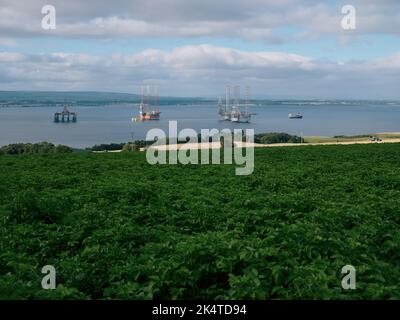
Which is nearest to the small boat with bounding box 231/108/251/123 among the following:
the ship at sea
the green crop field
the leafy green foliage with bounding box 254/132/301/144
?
the ship at sea

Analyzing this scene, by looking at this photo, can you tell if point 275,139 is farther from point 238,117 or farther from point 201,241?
point 238,117

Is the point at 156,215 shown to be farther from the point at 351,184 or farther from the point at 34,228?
the point at 351,184

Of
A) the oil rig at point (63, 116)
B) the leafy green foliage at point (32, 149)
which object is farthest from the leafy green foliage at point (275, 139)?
the oil rig at point (63, 116)

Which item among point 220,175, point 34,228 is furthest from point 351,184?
point 34,228

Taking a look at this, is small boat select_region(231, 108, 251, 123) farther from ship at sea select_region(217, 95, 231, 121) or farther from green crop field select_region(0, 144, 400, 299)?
green crop field select_region(0, 144, 400, 299)

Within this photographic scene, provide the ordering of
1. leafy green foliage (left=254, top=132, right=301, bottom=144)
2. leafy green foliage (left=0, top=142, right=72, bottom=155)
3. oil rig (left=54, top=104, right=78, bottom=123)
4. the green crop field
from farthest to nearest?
oil rig (left=54, top=104, right=78, bottom=123) < leafy green foliage (left=254, top=132, right=301, bottom=144) < leafy green foliage (left=0, top=142, right=72, bottom=155) < the green crop field

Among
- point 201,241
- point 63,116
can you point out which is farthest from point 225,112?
point 201,241

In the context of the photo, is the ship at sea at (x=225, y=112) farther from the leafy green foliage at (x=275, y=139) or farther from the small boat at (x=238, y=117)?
the leafy green foliage at (x=275, y=139)

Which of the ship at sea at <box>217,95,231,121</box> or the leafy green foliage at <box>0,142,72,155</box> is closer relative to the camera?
the leafy green foliage at <box>0,142,72,155</box>

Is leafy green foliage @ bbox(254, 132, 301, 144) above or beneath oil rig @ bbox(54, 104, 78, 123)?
beneath
